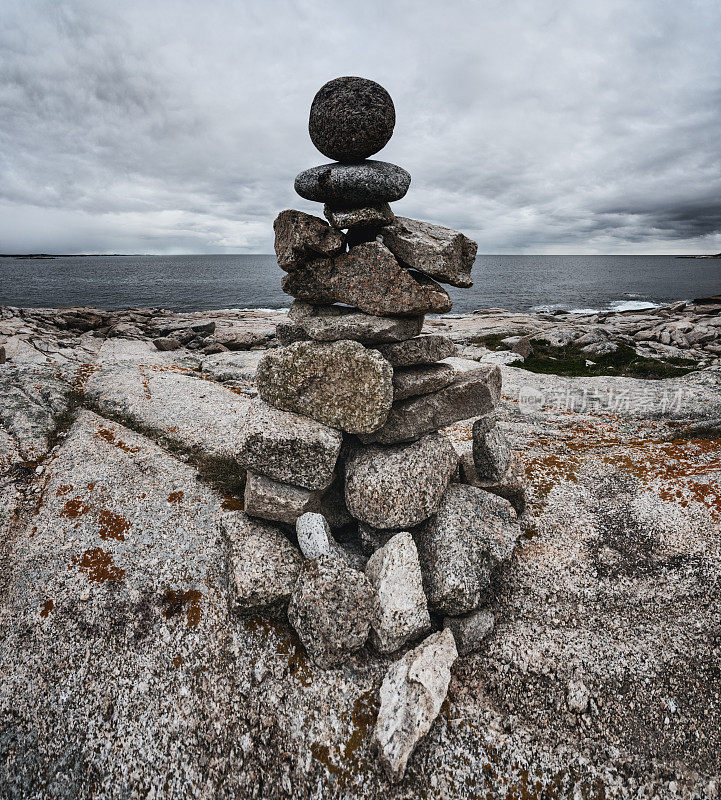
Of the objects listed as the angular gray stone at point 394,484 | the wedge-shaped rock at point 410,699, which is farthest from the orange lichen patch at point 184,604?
the wedge-shaped rock at point 410,699

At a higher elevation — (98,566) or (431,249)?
(431,249)

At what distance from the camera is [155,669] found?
694 cm

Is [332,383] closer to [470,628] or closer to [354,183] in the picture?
[354,183]

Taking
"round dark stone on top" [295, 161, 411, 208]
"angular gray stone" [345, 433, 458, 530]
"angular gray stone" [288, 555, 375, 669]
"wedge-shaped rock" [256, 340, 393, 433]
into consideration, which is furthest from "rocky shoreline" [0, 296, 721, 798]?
"round dark stone on top" [295, 161, 411, 208]

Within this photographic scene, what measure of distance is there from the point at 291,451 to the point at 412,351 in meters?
3.56

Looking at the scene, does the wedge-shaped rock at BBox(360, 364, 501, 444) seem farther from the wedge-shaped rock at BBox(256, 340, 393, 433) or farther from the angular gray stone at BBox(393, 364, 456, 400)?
the wedge-shaped rock at BBox(256, 340, 393, 433)

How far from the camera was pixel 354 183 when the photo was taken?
8.52 meters

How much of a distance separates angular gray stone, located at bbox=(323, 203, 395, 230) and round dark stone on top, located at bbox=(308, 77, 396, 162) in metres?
1.20

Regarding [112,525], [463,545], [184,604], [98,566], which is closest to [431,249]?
[463,545]

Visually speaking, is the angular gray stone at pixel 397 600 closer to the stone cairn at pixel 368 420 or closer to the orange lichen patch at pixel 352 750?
the stone cairn at pixel 368 420

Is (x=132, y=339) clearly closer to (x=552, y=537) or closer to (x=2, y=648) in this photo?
(x=2, y=648)

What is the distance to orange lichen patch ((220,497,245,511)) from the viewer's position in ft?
32.8

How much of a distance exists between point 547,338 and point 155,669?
123 ft

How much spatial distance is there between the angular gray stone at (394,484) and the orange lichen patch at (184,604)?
3.42 meters
